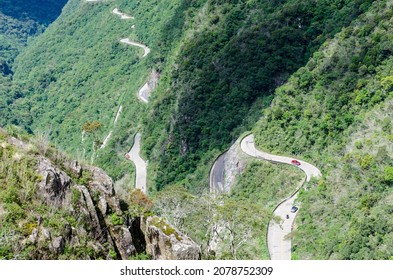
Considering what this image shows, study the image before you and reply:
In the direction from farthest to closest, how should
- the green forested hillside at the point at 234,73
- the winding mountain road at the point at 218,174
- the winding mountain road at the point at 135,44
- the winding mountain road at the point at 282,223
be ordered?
the winding mountain road at the point at 135,44
the green forested hillside at the point at 234,73
the winding mountain road at the point at 218,174
the winding mountain road at the point at 282,223

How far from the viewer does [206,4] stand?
109 m

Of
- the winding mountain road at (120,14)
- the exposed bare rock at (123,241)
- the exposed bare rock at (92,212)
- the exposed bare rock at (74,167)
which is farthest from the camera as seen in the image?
the winding mountain road at (120,14)

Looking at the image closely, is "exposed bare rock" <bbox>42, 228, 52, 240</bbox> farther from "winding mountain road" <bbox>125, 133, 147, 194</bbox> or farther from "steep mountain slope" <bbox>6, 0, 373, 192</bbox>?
"winding mountain road" <bbox>125, 133, 147, 194</bbox>

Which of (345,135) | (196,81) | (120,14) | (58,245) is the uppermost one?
(58,245)

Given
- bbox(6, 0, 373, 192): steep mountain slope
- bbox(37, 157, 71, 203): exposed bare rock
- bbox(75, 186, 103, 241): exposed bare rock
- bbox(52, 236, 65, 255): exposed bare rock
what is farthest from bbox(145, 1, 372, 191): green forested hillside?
bbox(52, 236, 65, 255): exposed bare rock

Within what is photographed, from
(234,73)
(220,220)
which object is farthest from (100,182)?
(234,73)

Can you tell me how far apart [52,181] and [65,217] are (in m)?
2.14

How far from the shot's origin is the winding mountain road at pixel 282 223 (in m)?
50.6

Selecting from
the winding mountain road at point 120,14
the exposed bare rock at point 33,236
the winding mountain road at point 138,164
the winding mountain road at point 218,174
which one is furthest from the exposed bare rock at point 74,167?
the winding mountain road at point 120,14

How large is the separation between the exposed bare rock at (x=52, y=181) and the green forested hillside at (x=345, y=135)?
2538 centimetres

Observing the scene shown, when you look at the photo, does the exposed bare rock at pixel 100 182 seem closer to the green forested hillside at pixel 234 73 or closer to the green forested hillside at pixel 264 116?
the green forested hillside at pixel 264 116

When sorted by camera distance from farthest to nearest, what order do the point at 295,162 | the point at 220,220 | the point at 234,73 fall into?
1. the point at 234,73
2. the point at 295,162
3. the point at 220,220

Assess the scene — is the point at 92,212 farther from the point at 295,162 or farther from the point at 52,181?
the point at 295,162

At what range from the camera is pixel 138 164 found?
98.9 metres
